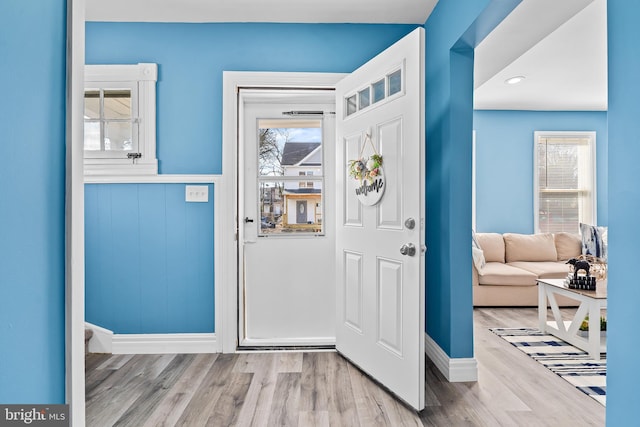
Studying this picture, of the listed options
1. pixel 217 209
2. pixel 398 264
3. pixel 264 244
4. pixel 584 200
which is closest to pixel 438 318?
pixel 398 264

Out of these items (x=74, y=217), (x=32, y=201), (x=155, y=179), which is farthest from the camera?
(x=155, y=179)

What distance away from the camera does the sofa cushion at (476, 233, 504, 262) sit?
4.70m

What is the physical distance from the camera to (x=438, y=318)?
102 inches

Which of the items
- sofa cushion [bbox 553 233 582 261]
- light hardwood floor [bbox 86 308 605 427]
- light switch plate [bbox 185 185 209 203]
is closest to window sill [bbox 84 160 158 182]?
light switch plate [bbox 185 185 209 203]

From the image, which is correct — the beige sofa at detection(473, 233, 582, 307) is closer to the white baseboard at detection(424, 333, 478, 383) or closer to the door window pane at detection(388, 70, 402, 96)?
the white baseboard at detection(424, 333, 478, 383)

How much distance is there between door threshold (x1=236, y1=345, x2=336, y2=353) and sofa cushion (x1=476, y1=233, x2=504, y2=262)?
2.73 meters

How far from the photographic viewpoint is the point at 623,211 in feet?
3.63

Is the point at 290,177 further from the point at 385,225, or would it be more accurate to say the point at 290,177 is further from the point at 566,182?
the point at 566,182

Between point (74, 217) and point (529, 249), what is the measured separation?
16.6 ft

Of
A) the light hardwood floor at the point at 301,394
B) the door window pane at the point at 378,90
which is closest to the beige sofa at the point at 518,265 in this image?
the light hardwood floor at the point at 301,394

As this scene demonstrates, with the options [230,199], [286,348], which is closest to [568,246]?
[286,348]

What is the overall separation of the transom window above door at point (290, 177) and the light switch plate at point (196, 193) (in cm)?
51

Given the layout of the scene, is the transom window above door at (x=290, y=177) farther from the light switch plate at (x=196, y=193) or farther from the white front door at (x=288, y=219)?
the light switch plate at (x=196, y=193)

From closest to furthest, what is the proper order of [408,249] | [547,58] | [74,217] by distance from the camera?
1. [74,217]
2. [408,249]
3. [547,58]
